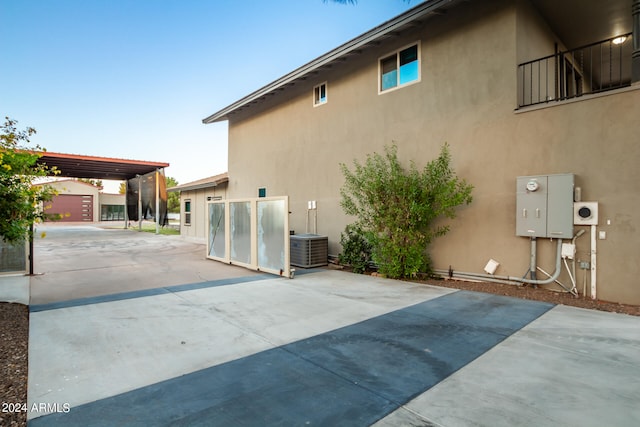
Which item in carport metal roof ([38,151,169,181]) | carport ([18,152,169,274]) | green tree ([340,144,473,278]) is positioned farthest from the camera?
carport ([18,152,169,274])

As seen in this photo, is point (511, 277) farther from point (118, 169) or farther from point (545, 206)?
point (118, 169)

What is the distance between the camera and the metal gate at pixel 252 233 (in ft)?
24.4

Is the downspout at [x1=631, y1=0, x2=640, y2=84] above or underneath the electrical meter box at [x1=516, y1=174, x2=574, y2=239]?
above

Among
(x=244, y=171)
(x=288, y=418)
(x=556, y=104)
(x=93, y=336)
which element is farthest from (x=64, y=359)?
(x=244, y=171)

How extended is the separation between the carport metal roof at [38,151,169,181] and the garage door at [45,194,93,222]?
48.4ft

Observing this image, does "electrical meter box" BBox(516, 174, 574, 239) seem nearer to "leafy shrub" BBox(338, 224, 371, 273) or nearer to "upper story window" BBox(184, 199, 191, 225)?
"leafy shrub" BBox(338, 224, 371, 273)

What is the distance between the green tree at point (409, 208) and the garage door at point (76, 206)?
40775mm

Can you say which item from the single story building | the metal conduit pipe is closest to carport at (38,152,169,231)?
the single story building

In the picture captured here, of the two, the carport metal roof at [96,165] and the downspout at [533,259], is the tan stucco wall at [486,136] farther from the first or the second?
the carport metal roof at [96,165]

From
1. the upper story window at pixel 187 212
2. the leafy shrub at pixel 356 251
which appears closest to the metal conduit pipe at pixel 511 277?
the leafy shrub at pixel 356 251

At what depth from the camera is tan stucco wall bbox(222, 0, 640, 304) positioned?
16.8ft

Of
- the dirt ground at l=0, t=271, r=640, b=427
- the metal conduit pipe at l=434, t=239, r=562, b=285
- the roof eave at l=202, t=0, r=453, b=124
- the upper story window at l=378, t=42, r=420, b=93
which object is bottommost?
the dirt ground at l=0, t=271, r=640, b=427

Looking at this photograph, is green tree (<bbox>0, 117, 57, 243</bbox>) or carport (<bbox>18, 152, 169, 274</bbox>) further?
carport (<bbox>18, 152, 169, 274</bbox>)

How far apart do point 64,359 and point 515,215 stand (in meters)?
7.12
